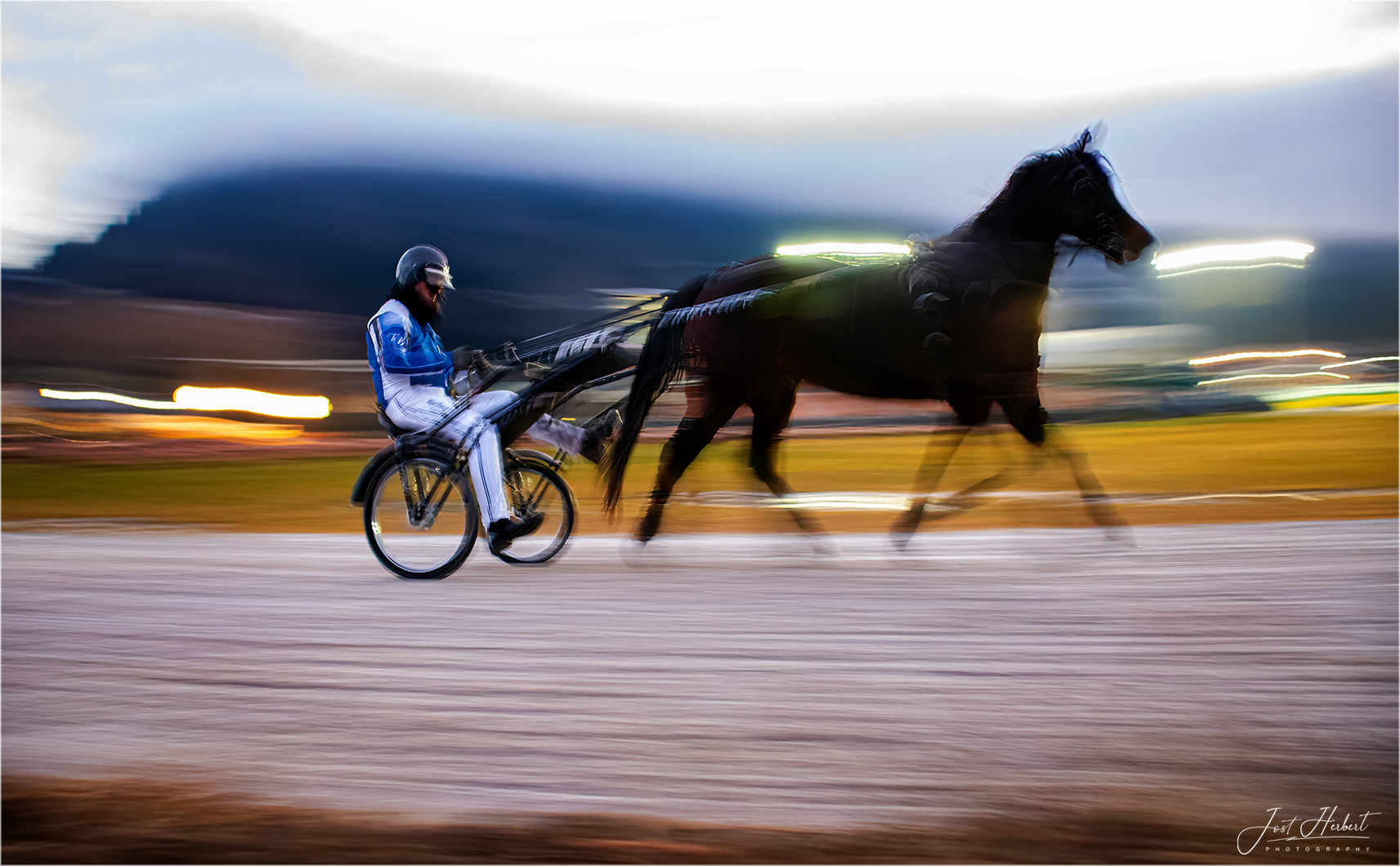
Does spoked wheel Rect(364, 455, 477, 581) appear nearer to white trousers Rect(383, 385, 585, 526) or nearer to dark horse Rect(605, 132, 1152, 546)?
white trousers Rect(383, 385, 585, 526)

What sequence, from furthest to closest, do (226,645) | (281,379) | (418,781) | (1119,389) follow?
(281,379)
(1119,389)
(226,645)
(418,781)

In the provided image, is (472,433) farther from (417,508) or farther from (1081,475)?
(1081,475)

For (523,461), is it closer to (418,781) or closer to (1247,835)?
(418,781)

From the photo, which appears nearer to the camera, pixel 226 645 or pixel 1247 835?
pixel 1247 835

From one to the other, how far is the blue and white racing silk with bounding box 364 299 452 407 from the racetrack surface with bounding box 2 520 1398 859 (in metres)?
0.85

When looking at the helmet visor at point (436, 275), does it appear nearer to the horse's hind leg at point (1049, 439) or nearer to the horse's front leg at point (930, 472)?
the horse's front leg at point (930, 472)

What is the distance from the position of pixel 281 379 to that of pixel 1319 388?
969 cm

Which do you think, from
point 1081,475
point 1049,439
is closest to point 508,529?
point 1049,439

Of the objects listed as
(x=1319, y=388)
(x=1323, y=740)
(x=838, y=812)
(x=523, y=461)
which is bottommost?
(x=1319, y=388)

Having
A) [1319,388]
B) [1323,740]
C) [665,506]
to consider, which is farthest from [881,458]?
[1323,740]

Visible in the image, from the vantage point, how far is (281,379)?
376 inches

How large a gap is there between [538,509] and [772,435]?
1182mm

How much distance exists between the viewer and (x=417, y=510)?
4094 millimetres

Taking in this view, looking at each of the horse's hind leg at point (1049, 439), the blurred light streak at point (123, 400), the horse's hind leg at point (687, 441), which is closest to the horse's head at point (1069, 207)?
the horse's hind leg at point (1049, 439)
